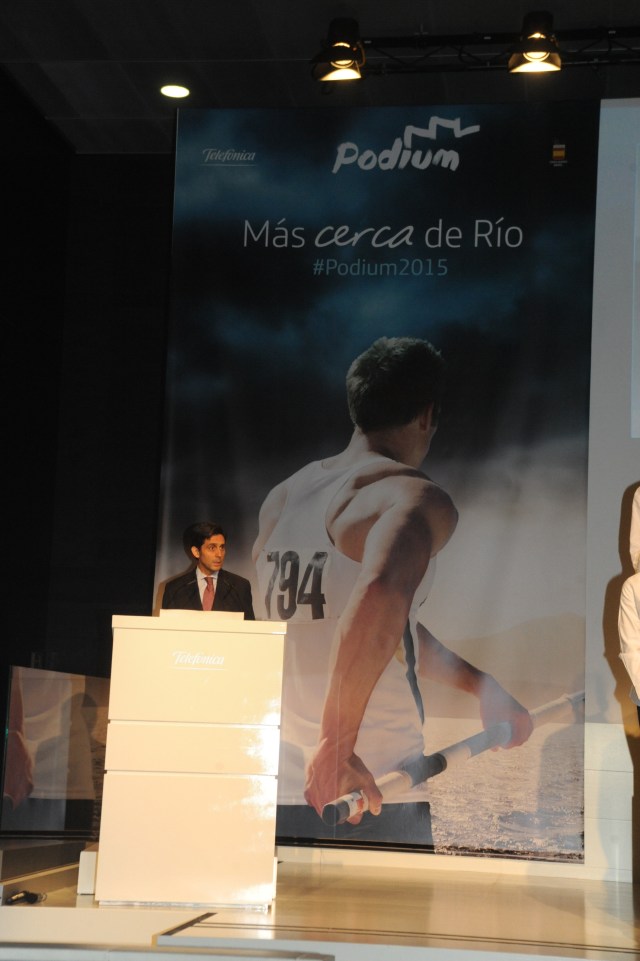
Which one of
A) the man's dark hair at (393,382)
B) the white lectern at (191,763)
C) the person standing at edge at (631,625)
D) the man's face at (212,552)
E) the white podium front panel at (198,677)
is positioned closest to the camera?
the white lectern at (191,763)

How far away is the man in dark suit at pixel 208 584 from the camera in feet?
18.0

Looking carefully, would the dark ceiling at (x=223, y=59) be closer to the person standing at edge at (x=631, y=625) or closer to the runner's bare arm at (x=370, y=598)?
the runner's bare arm at (x=370, y=598)

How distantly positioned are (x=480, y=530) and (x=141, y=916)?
2690 millimetres

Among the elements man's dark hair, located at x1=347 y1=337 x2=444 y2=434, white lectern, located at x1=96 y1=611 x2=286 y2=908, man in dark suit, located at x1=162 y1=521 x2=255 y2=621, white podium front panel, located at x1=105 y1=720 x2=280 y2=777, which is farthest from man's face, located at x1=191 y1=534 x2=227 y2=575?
white podium front panel, located at x1=105 y1=720 x2=280 y2=777

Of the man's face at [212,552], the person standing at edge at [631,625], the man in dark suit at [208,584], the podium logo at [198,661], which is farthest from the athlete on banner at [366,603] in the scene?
the podium logo at [198,661]

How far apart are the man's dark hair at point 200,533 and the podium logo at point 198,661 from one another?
189 cm

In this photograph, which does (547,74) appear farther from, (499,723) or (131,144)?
(499,723)

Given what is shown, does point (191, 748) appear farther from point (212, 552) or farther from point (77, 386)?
point (77, 386)

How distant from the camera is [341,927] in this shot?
331 cm

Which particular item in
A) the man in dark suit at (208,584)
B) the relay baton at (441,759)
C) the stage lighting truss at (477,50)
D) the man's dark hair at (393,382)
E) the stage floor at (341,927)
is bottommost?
the stage floor at (341,927)

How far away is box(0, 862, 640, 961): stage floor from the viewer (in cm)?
295

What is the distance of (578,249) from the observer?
5656 millimetres

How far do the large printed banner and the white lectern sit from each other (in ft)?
6.29

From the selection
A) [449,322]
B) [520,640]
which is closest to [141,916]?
[520,640]
